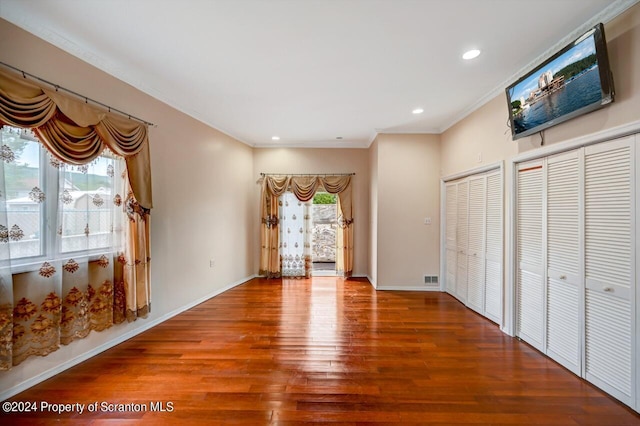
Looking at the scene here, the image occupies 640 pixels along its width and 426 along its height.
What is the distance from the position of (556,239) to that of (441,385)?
1.73 meters

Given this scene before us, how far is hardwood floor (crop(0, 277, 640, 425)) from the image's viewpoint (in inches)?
69.9

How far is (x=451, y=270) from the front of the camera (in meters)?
4.30

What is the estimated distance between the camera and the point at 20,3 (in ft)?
5.86

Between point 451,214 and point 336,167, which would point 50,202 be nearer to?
point 336,167

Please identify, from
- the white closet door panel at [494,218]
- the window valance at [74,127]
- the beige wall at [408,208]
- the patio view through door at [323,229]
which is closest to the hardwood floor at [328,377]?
the white closet door panel at [494,218]

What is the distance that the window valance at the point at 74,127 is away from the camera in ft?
5.89

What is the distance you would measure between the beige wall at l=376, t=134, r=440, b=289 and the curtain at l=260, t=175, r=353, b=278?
101cm

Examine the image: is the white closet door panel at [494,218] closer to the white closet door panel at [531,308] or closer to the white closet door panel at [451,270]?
the white closet door panel at [531,308]

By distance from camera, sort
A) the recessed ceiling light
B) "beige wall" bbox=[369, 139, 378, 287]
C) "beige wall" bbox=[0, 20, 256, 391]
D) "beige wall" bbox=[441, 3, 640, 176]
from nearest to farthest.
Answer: "beige wall" bbox=[441, 3, 640, 176] < "beige wall" bbox=[0, 20, 256, 391] < the recessed ceiling light < "beige wall" bbox=[369, 139, 378, 287]

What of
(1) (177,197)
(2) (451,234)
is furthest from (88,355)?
(2) (451,234)

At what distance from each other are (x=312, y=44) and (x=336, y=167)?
3.39 meters

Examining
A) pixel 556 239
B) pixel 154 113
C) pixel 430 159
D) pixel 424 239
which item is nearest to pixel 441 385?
pixel 556 239

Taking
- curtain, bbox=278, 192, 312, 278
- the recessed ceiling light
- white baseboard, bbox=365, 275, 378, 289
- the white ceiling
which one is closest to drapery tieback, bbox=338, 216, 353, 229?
curtain, bbox=278, 192, 312, 278

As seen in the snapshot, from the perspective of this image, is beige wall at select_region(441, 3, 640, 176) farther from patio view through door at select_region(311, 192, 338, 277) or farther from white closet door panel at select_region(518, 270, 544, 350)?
patio view through door at select_region(311, 192, 338, 277)
